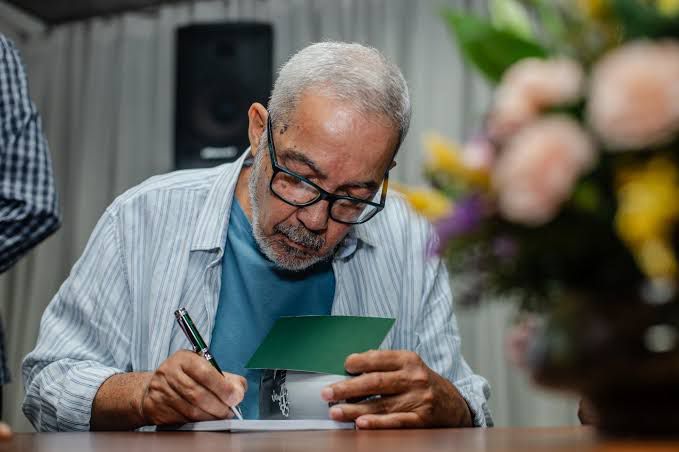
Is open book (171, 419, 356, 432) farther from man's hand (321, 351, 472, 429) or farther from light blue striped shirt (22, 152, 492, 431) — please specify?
light blue striped shirt (22, 152, 492, 431)

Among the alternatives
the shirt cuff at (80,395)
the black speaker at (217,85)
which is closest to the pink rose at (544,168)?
the shirt cuff at (80,395)

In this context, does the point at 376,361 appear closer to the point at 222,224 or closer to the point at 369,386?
the point at 369,386

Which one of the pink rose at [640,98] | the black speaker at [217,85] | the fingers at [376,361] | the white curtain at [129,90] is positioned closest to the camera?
the pink rose at [640,98]

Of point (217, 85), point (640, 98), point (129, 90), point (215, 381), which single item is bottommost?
point (215, 381)

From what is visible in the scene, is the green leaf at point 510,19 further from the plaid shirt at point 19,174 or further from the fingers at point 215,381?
the plaid shirt at point 19,174

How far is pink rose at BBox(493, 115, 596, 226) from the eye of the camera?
565 millimetres

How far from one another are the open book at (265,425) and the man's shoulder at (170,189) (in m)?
0.60

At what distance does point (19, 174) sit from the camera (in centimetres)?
143

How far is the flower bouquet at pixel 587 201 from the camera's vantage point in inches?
21.8

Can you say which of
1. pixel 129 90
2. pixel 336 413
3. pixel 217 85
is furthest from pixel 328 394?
pixel 129 90

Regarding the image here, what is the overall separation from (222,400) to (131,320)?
0.42 meters

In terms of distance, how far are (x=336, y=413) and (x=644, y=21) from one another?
78 cm

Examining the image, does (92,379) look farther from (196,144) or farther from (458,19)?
(196,144)

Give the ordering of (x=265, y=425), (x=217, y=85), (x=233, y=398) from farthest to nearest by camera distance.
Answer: (x=217, y=85) < (x=233, y=398) < (x=265, y=425)
